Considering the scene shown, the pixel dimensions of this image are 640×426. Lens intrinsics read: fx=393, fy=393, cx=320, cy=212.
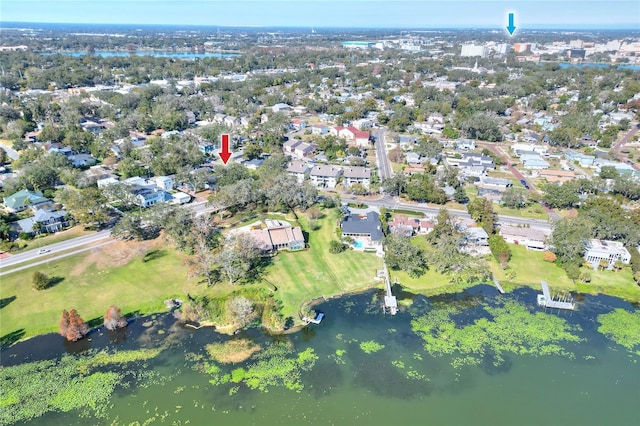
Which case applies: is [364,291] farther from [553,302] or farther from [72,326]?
[72,326]

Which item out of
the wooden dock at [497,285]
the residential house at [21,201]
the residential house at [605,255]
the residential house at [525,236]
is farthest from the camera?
the residential house at [21,201]

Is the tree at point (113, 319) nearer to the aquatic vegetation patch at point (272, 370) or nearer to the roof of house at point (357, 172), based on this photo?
the aquatic vegetation patch at point (272, 370)

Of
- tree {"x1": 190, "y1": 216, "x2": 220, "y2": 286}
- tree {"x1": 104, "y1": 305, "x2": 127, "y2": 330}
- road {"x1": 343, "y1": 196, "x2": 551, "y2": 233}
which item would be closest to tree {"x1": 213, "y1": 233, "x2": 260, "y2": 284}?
tree {"x1": 190, "y1": 216, "x2": 220, "y2": 286}

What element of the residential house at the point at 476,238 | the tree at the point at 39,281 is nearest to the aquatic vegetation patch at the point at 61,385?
the tree at the point at 39,281

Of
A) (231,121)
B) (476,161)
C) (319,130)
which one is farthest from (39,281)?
(319,130)

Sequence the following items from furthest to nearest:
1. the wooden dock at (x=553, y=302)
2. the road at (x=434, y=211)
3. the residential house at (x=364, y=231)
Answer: the road at (x=434, y=211) < the residential house at (x=364, y=231) < the wooden dock at (x=553, y=302)

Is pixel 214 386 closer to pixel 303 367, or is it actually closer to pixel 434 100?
pixel 303 367

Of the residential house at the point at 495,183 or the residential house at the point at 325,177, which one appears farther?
the residential house at the point at 325,177
